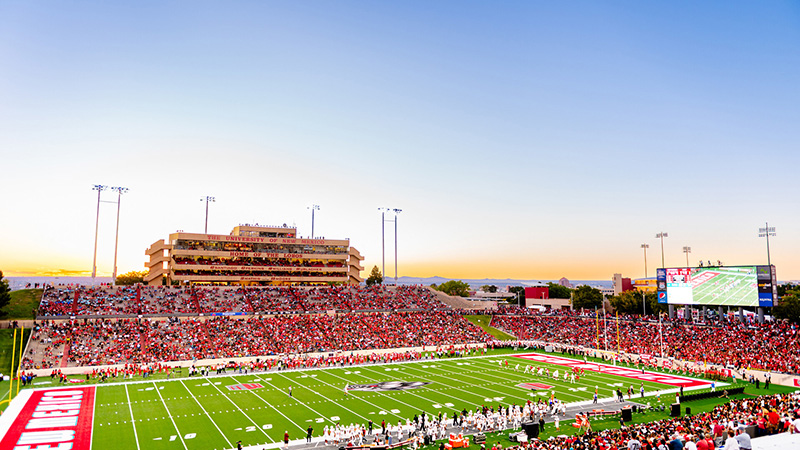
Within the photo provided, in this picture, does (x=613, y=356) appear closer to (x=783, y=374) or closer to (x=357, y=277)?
(x=783, y=374)

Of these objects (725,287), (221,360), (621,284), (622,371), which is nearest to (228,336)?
(221,360)

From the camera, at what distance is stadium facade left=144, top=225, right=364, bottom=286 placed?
231 ft

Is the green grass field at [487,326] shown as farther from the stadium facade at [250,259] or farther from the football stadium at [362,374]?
the stadium facade at [250,259]

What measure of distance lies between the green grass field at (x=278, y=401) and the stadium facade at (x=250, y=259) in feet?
104

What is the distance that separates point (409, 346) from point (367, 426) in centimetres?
3104

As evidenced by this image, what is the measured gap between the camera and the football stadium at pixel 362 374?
974 inches

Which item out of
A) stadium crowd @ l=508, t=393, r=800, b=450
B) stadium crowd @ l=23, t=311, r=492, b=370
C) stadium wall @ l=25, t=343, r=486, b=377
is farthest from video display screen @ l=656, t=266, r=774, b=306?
stadium crowd @ l=508, t=393, r=800, b=450

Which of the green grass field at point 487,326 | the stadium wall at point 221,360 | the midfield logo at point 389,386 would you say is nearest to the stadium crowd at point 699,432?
the midfield logo at point 389,386

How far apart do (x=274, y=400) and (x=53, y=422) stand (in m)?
11.5

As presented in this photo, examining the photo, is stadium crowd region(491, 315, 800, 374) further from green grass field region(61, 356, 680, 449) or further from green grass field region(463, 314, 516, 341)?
green grass field region(61, 356, 680, 449)

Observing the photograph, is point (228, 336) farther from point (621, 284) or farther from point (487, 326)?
point (621, 284)

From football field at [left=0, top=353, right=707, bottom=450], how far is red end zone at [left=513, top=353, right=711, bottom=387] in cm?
13

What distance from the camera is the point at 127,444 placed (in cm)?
2386

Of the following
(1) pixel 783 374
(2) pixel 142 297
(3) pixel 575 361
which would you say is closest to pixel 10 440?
(2) pixel 142 297
